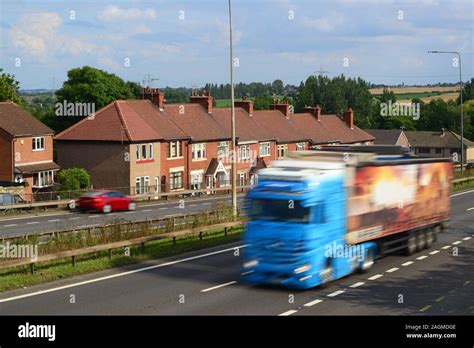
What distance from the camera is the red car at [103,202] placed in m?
46.0

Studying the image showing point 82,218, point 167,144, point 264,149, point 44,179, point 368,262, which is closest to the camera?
point 368,262

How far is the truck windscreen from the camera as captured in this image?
19.6 meters

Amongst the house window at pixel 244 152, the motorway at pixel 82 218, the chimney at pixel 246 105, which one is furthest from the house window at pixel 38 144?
the chimney at pixel 246 105

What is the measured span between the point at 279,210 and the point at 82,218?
Result: 2338 cm

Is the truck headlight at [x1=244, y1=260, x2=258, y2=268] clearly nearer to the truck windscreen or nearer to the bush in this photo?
the truck windscreen

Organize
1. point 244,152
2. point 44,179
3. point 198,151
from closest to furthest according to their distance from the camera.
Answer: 1. point 44,179
2. point 198,151
3. point 244,152

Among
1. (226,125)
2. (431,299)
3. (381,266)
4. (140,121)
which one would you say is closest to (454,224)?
(381,266)

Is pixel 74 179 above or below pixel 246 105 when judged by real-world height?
below

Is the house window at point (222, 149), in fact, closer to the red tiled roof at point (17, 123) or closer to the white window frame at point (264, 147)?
the white window frame at point (264, 147)

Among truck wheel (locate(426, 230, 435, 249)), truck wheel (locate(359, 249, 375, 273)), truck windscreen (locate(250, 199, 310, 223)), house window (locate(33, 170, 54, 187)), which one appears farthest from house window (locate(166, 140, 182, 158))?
truck windscreen (locate(250, 199, 310, 223))

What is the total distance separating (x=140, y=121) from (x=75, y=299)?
50.4 metres

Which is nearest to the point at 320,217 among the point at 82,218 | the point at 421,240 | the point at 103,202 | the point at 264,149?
the point at 421,240

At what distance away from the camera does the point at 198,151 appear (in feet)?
238

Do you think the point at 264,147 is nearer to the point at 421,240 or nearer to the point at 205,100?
the point at 205,100
